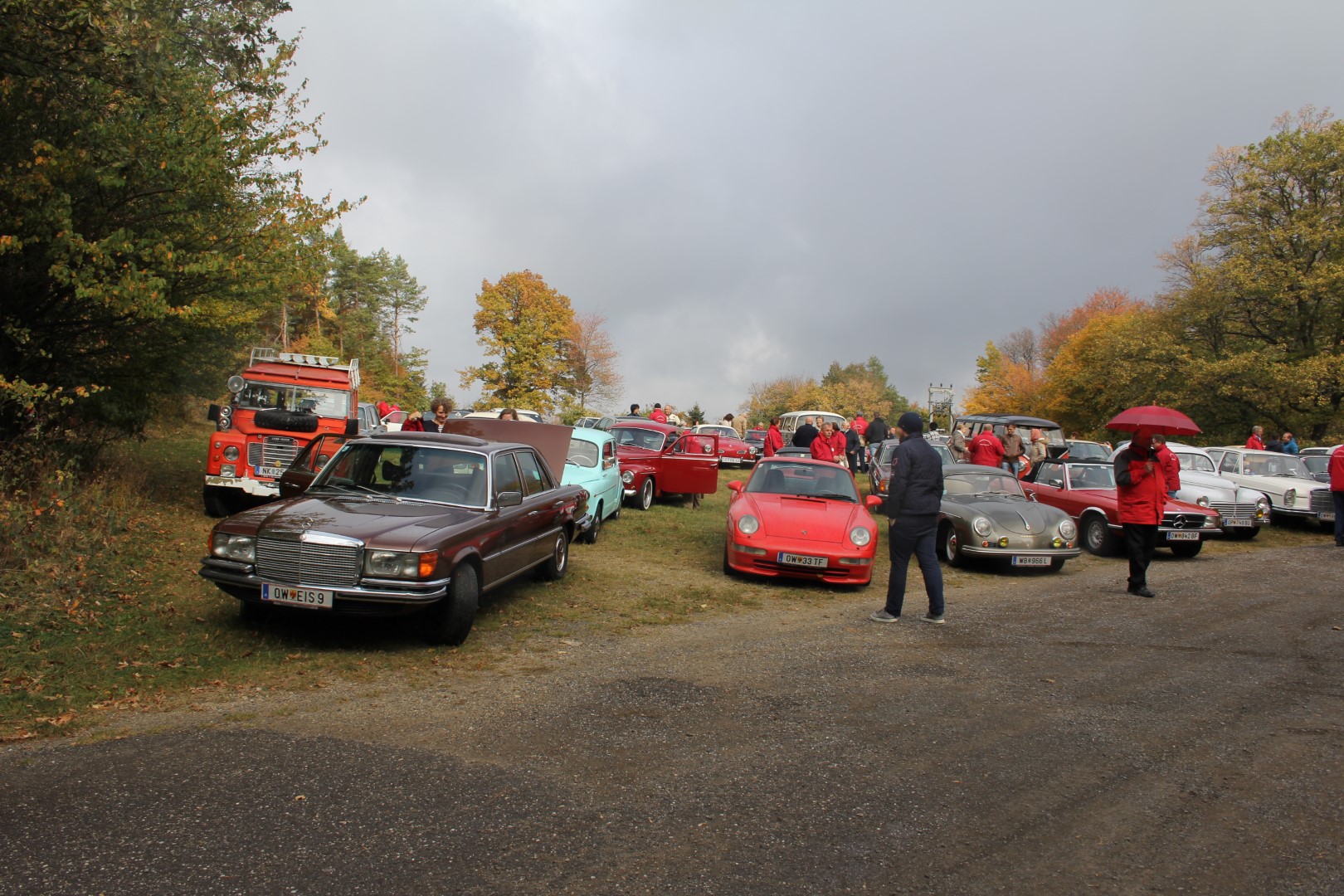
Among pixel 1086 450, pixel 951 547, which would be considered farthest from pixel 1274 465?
pixel 951 547

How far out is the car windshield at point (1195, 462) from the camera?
17.9m

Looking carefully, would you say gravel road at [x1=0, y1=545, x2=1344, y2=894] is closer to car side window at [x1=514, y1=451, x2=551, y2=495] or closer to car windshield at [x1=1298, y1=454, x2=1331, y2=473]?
car side window at [x1=514, y1=451, x2=551, y2=495]

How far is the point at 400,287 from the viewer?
270ft

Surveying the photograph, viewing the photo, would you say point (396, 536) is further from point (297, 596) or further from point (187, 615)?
point (187, 615)

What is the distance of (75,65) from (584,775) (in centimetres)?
910

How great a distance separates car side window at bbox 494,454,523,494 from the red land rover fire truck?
508 cm

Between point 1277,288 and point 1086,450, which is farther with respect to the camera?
point 1277,288

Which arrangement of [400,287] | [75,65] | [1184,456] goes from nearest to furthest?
[75,65] < [1184,456] < [400,287]

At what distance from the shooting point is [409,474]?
7.42 meters

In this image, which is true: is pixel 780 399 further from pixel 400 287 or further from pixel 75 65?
pixel 75 65

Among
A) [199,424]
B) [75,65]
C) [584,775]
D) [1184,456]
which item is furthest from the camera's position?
[199,424]

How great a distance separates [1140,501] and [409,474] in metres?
8.00

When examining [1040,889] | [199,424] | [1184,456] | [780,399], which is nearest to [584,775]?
[1040,889]

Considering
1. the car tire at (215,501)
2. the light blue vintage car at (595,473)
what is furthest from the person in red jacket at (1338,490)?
the car tire at (215,501)
